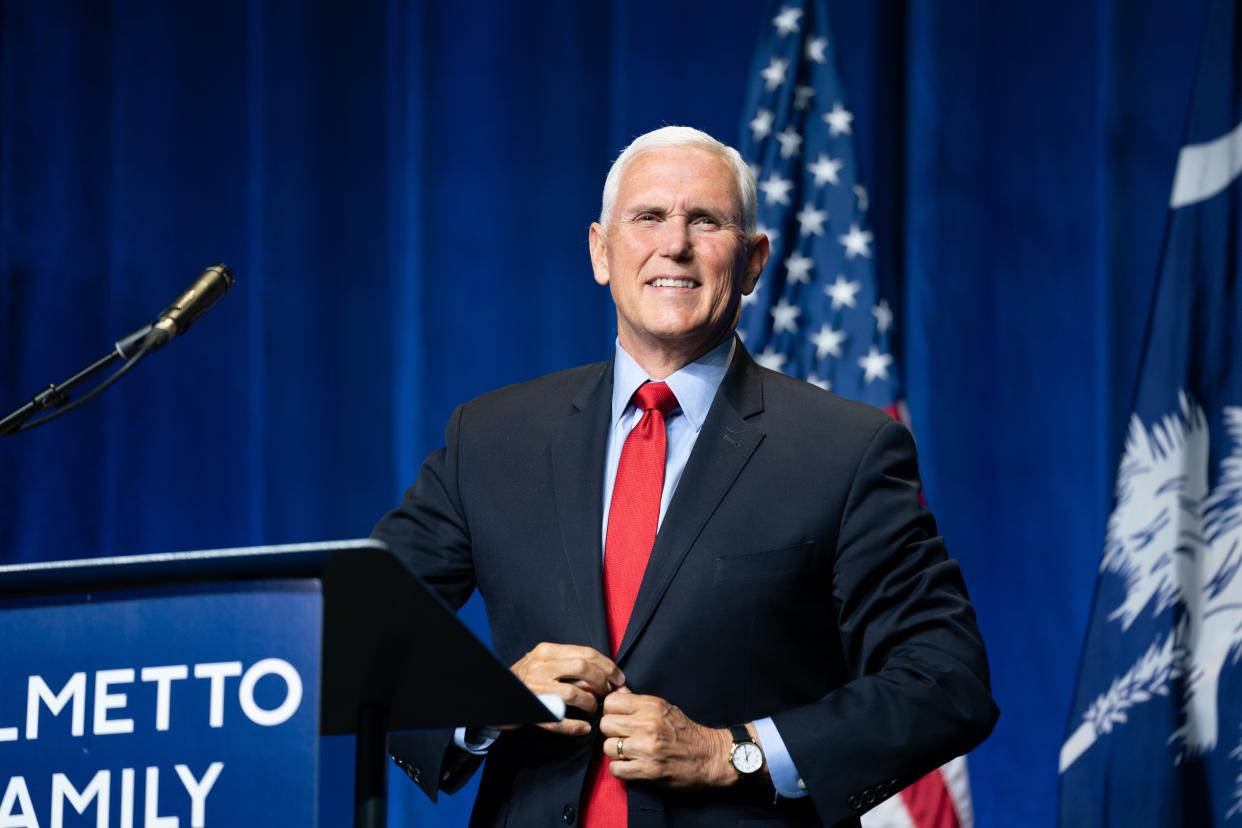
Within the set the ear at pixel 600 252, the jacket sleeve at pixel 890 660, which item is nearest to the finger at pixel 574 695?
the jacket sleeve at pixel 890 660

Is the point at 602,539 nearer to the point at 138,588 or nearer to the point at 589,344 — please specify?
the point at 138,588

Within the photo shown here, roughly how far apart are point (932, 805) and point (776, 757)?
169 centimetres

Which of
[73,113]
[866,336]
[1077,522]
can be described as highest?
[73,113]

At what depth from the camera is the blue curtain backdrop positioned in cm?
362

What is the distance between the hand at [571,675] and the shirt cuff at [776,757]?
178 millimetres

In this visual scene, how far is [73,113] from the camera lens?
4148 millimetres

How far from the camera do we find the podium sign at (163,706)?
1180 millimetres

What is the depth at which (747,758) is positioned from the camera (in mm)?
1704

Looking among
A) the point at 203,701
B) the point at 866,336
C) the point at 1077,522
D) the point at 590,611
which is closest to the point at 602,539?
the point at 590,611

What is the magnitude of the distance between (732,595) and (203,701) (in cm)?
75

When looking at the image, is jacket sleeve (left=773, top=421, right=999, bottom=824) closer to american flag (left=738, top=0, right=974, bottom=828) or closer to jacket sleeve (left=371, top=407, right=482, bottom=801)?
jacket sleeve (left=371, top=407, right=482, bottom=801)

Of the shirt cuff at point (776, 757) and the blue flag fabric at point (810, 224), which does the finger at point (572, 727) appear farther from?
the blue flag fabric at point (810, 224)

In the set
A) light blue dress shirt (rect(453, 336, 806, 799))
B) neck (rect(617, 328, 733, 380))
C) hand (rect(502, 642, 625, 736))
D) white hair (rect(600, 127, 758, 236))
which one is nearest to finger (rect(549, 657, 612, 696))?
hand (rect(502, 642, 625, 736))

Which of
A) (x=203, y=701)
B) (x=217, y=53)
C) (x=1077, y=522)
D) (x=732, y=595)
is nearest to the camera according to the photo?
(x=203, y=701)
